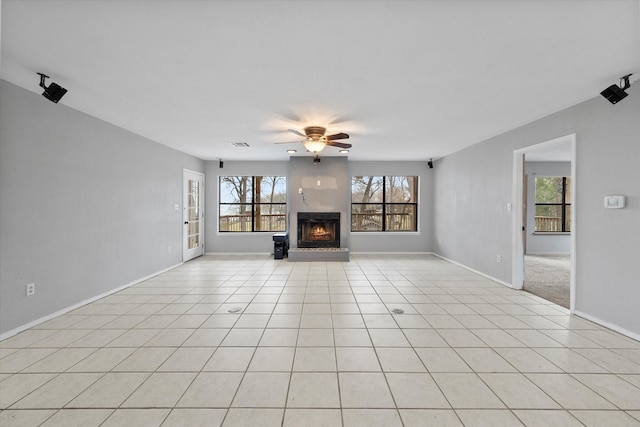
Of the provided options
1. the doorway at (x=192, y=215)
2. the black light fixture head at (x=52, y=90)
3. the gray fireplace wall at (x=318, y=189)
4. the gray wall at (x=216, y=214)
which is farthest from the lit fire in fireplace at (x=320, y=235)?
the black light fixture head at (x=52, y=90)

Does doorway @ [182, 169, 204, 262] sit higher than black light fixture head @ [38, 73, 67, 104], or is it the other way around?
black light fixture head @ [38, 73, 67, 104]

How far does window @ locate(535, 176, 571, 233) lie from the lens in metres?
7.75

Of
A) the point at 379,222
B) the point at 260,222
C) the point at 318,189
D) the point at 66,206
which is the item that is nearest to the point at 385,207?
the point at 379,222

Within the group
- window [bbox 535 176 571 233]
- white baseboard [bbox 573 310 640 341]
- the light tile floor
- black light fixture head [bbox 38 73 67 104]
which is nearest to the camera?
the light tile floor

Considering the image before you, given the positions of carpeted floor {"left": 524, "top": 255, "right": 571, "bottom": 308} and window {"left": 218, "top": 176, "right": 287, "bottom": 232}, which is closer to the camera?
carpeted floor {"left": 524, "top": 255, "right": 571, "bottom": 308}

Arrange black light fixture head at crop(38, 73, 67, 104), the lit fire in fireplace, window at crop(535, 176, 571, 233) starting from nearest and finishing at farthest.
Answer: black light fixture head at crop(38, 73, 67, 104) → the lit fire in fireplace → window at crop(535, 176, 571, 233)

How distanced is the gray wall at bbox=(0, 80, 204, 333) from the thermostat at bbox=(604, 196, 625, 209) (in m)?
6.07

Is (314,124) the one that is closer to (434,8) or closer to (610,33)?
(434,8)

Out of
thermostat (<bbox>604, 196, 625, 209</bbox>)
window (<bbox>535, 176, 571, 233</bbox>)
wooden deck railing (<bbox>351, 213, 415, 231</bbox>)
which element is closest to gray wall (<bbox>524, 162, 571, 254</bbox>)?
window (<bbox>535, 176, 571, 233</bbox>)

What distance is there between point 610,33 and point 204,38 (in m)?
2.90

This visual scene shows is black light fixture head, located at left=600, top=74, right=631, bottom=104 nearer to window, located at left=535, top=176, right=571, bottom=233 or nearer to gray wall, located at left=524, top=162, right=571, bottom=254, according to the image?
gray wall, located at left=524, top=162, right=571, bottom=254

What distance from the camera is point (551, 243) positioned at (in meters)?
7.59

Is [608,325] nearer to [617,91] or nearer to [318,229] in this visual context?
[617,91]

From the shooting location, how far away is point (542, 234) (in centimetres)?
760
